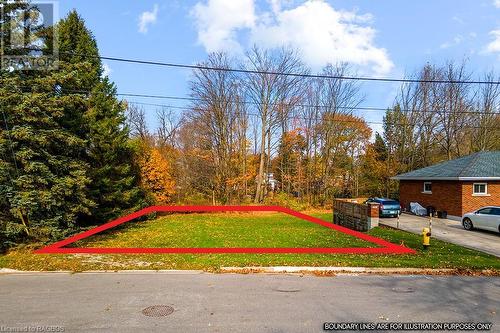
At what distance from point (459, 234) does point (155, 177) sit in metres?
21.3

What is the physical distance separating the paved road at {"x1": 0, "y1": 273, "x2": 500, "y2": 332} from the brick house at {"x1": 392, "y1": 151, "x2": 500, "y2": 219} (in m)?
17.2

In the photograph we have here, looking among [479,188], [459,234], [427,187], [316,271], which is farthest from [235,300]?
[427,187]

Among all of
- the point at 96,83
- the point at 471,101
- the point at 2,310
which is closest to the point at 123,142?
the point at 96,83

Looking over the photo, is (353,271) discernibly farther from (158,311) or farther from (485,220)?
(485,220)

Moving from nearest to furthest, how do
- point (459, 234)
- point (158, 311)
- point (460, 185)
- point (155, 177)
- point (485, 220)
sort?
point (158, 311) → point (459, 234) → point (485, 220) → point (460, 185) → point (155, 177)

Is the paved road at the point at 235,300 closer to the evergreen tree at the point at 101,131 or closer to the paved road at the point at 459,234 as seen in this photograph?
the paved road at the point at 459,234

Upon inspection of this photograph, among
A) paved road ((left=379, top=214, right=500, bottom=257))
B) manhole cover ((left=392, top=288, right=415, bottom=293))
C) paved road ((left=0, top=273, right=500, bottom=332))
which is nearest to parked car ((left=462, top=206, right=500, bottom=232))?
paved road ((left=379, top=214, right=500, bottom=257))

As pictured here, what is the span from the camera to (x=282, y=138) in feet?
140

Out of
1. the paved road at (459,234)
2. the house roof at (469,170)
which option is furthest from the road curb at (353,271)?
the house roof at (469,170)

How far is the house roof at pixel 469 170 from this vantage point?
79.5ft

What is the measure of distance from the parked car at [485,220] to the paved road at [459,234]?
348 millimetres

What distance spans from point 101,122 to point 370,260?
17.8m

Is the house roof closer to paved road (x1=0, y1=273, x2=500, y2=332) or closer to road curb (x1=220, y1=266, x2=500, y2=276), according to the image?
road curb (x1=220, y1=266, x2=500, y2=276)

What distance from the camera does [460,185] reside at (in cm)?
2452
